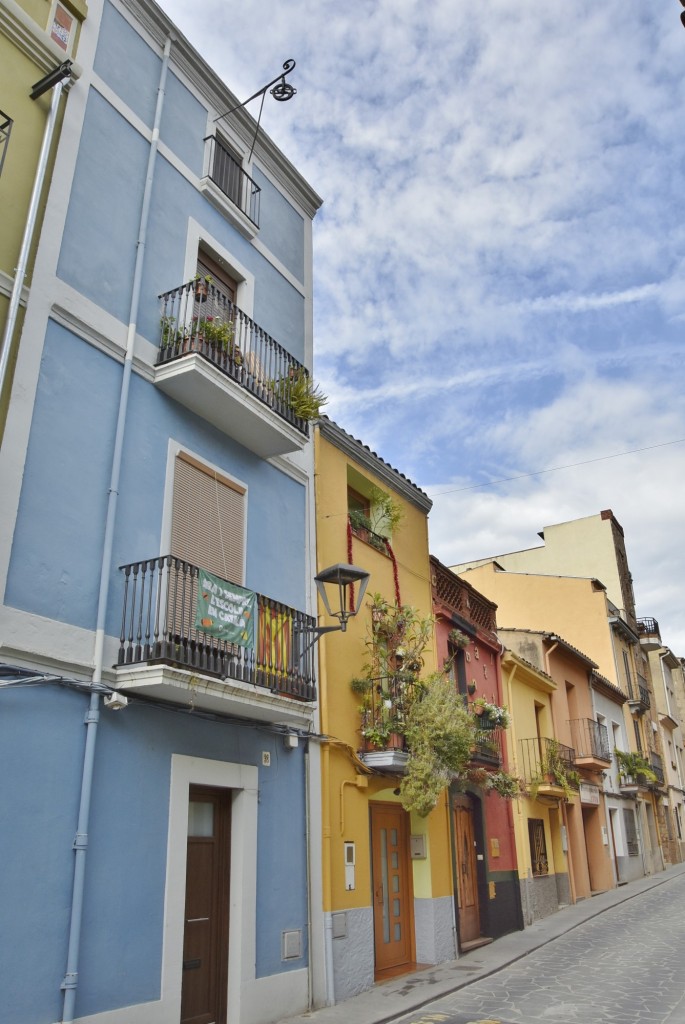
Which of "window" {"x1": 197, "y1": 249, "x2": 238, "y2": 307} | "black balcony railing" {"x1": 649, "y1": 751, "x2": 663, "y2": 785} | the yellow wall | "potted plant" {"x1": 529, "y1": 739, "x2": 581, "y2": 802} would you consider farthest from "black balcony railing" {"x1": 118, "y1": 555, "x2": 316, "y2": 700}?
"black balcony railing" {"x1": 649, "y1": 751, "x2": 663, "y2": 785}

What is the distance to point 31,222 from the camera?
306 inches

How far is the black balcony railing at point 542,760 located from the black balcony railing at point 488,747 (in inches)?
89.8

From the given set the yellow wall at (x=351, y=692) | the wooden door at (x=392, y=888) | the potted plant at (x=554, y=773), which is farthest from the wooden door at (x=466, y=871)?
the potted plant at (x=554, y=773)

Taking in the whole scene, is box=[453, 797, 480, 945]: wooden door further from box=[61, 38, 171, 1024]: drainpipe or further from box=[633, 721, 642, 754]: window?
box=[633, 721, 642, 754]: window

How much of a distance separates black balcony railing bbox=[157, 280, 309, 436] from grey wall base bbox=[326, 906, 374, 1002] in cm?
626

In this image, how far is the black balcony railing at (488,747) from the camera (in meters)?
14.2

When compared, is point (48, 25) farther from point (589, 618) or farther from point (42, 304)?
point (589, 618)

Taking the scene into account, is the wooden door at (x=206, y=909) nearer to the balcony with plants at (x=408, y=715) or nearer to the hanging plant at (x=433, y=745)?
the balcony with plants at (x=408, y=715)

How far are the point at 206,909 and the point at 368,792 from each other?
355cm

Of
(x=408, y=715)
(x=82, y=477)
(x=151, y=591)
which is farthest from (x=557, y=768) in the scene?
(x=82, y=477)

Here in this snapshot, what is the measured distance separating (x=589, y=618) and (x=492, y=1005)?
65.6 ft

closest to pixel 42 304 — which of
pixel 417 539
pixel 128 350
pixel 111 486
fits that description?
pixel 128 350

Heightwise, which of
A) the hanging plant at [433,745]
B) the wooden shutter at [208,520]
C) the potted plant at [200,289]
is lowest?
the hanging plant at [433,745]

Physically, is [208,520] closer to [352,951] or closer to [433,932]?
[352,951]
